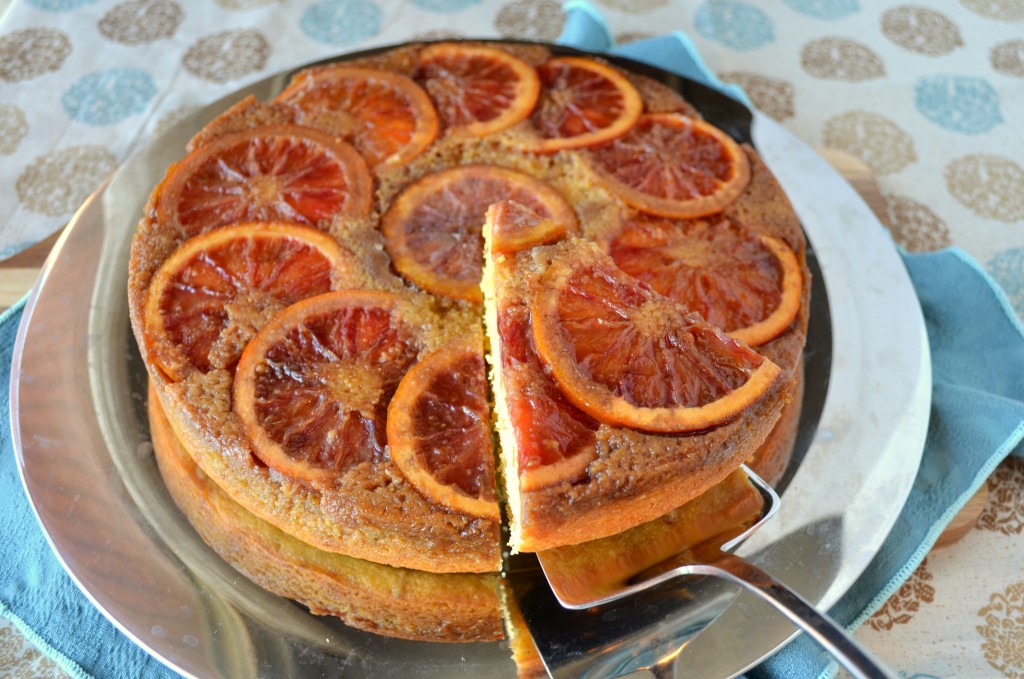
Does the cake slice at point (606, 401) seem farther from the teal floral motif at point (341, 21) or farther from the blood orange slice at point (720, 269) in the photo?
the teal floral motif at point (341, 21)

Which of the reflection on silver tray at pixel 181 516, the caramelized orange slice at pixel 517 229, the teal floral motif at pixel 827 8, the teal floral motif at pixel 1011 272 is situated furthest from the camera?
the teal floral motif at pixel 827 8

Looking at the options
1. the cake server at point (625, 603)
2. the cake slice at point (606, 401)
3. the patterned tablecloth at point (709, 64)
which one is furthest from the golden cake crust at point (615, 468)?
the patterned tablecloth at point (709, 64)

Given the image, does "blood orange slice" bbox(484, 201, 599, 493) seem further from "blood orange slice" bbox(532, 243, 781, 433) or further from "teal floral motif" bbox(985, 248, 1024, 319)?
"teal floral motif" bbox(985, 248, 1024, 319)

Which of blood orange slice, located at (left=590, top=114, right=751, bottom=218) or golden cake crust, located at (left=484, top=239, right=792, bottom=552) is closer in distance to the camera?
golden cake crust, located at (left=484, top=239, right=792, bottom=552)

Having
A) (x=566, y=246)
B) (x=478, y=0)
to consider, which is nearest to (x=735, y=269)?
(x=566, y=246)

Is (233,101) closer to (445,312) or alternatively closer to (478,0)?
(445,312)

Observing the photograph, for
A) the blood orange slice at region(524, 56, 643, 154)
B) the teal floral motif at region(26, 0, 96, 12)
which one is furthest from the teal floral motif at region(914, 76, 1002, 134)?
the teal floral motif at region(26, 0, 96, 12)
